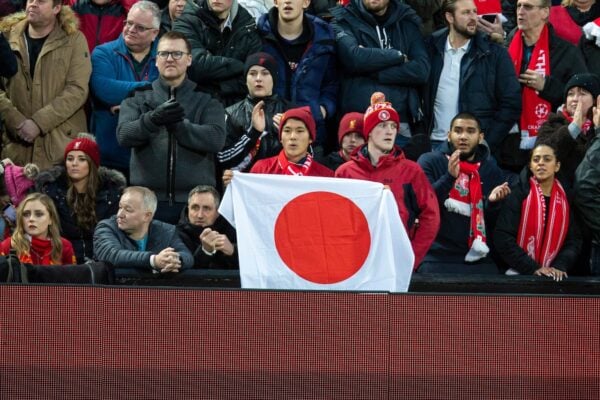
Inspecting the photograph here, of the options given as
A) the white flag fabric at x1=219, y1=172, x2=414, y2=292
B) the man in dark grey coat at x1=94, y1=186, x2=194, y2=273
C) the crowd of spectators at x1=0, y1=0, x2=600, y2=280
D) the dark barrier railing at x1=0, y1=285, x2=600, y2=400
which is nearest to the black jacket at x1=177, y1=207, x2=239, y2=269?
the crowd of spectators at x1=0, y1=0, x2=600, y2=280

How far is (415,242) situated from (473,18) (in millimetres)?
2709

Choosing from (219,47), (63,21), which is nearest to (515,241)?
(219,47)

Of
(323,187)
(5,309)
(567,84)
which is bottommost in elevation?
(5,309)

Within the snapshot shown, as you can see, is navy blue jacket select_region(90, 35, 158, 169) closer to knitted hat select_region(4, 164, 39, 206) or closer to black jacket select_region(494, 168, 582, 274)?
knitted hat select_region(4, 164, 39, 206)

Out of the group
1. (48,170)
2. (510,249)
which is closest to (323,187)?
(510,249)

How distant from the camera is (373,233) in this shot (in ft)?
34.1

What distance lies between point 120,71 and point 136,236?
2.31 meters

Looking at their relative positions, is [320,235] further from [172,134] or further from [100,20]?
[100,20]

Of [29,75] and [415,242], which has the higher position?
[29,75]

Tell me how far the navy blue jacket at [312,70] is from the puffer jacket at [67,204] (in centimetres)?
180

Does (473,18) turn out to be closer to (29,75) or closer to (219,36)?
(219,36)

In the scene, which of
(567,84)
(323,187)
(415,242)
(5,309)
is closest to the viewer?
(5,309)

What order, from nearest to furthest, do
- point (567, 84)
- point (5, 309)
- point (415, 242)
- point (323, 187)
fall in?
point (5, 309), point (323, 187), point (415, 242), point (567, 84)

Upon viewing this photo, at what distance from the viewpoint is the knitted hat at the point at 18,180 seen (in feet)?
38.4
